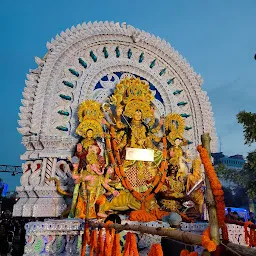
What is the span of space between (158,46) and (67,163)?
464 cm

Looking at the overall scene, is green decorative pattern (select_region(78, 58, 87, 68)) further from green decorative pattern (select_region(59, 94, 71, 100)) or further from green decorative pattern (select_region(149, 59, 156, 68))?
green decorative pattern (select_region(149, 59, 156, 68))

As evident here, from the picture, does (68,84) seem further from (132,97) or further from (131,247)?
(131,247)

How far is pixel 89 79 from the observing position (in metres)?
7.65

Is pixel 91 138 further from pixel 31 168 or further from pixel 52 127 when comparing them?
pixel 31 168

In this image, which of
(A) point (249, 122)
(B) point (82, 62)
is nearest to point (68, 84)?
(B) point (82, 62)

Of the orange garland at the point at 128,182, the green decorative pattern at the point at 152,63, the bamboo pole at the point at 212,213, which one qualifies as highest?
the green decorative pattern at the point at 152,63

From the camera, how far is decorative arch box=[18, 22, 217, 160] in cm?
704

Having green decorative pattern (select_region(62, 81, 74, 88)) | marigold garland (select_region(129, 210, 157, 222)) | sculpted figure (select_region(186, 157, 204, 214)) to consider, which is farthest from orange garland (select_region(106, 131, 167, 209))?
green decorative pattern (select_region(62, 81, 74, 88))

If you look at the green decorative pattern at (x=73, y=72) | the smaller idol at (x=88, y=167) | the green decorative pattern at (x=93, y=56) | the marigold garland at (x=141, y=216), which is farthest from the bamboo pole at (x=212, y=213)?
the green decorative pattern at (x=93, y=56)

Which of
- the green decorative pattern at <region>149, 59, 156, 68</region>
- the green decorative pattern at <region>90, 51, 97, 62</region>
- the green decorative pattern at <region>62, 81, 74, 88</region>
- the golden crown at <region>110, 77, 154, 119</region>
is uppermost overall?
the green decorative pattern at <region>149, 59, 156, 68</region>

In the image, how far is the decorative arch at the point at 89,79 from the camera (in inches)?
277

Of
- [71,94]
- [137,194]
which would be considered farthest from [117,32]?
[137,194]

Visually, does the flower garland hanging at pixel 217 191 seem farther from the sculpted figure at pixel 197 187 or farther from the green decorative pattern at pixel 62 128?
the green decorative pattern at pixel 62 128

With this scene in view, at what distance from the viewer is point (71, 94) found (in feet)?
24.8
